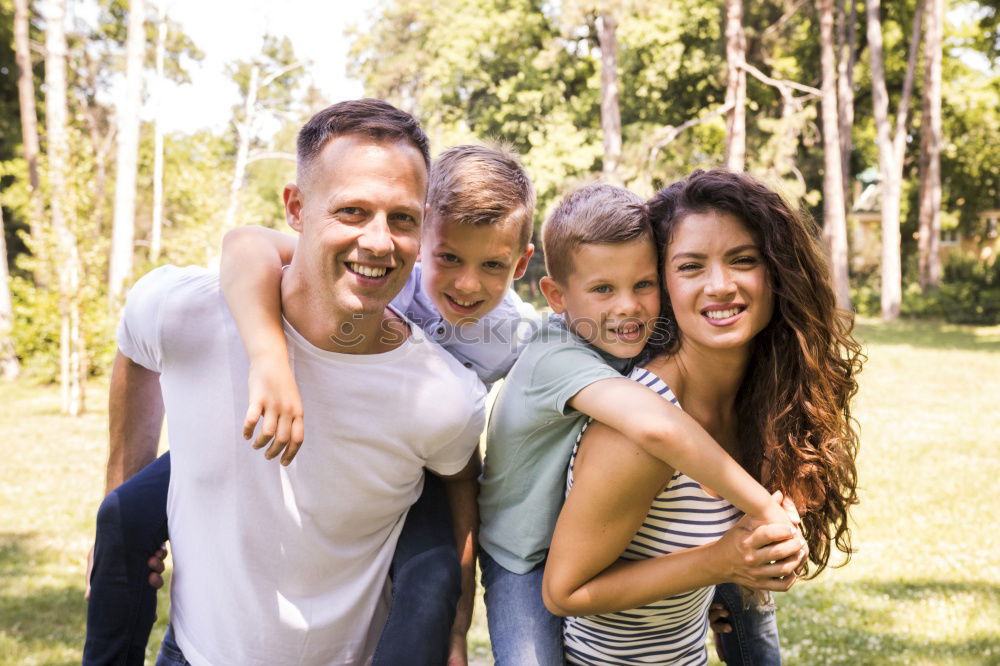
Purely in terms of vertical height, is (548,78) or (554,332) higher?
(548,78)

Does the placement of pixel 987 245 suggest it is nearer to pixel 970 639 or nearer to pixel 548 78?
pixel 548 78

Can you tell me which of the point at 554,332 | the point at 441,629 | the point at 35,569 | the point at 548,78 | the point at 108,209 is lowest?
the point at 35,569

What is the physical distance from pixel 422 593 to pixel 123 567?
0.94 meters

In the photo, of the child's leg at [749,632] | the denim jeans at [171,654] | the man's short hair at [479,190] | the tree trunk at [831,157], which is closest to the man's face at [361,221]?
the man's short hair at [479,190]

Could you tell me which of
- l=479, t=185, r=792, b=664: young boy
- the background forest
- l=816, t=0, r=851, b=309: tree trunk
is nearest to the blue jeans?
l=479, t=185, r=792, b=664: young boy

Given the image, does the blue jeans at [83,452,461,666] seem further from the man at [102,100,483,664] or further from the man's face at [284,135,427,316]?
the man's face at [284,135,427,316]

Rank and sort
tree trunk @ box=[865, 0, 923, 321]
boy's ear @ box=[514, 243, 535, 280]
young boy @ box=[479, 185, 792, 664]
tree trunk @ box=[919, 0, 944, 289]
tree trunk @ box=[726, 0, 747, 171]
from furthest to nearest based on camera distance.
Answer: tree trunk @ box=[865, 0, 923, 321], tree trunk @ box=[919, 0, 944, 289], tree trunk @ box=[726, 0, 747, 171], boy's ear @ box=[514, 243, 535, 280], young boy @ box=[479, 185, 792, 664]

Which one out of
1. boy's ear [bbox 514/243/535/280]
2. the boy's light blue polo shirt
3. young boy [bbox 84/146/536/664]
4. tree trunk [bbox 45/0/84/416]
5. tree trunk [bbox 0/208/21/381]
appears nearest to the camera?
young boy [bbox 84/146/536/664]

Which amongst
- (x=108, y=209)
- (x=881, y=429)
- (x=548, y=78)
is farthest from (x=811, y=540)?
(x=108, y=209)

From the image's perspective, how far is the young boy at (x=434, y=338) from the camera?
86.3 inches

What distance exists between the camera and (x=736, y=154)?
74.0 feet

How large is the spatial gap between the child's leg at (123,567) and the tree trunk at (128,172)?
14.4 m

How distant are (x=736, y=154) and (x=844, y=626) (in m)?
18.6

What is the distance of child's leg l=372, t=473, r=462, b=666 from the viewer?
2.21 metres
